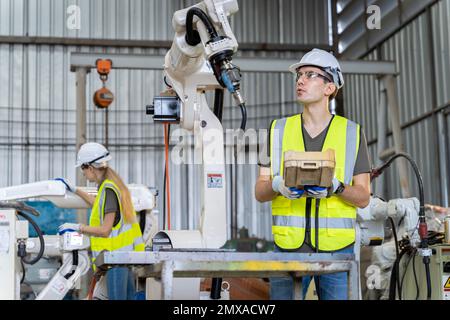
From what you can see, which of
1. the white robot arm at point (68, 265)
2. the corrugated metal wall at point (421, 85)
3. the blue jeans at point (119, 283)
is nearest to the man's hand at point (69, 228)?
the white robot arm at point (68, 265)

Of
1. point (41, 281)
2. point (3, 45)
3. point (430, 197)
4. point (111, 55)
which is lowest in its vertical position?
point (41, 281)

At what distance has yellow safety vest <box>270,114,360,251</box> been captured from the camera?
103 inches

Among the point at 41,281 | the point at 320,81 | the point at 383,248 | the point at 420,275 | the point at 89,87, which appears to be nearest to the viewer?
the point at 320,81

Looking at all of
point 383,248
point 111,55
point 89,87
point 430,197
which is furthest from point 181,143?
point 89,87

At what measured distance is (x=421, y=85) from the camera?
8.84 m

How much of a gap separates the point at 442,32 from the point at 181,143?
16.6 feet

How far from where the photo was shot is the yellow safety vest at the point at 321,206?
261cm

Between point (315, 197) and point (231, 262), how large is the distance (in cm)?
50

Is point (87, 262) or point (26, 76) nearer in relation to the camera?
point (87, 262)

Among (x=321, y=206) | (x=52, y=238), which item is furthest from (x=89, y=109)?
(x=321, y=206)

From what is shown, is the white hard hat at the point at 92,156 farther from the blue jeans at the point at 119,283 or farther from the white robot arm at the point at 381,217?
the white robot arm at the point at 381,217

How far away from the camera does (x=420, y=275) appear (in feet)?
13.6

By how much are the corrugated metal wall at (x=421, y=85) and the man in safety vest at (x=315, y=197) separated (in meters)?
5.76
